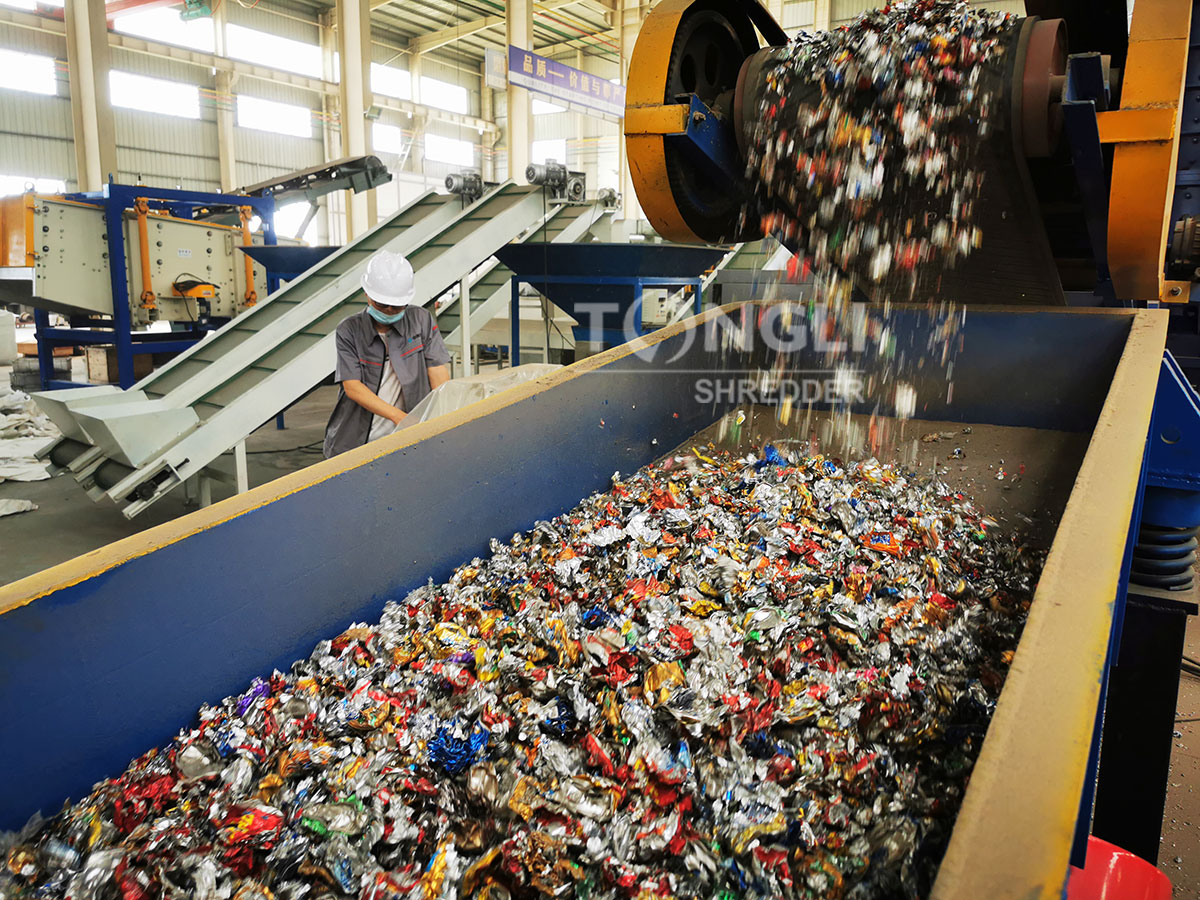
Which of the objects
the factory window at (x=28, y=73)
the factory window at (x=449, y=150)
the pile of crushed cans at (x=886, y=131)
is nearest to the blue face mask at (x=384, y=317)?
the pile of crushed cans at (x=886, y=131)

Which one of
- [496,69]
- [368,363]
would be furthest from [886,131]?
[496,69]

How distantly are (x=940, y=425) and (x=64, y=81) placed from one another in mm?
15876

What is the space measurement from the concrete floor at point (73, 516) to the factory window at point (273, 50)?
1170cm

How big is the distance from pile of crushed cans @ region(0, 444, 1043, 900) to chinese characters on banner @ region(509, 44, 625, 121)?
21.3 feet

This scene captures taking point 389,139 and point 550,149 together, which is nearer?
point 389,139

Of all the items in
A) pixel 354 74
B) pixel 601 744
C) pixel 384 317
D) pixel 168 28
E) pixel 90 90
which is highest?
pixel 168 28

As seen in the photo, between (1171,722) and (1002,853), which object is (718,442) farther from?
(1002,853)

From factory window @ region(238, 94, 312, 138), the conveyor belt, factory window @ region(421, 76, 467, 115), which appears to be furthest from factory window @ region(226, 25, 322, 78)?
the conveyor belt

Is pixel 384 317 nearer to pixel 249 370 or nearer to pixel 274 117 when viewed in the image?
pixel 249 370

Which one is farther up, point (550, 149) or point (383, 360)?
point (550, 149)

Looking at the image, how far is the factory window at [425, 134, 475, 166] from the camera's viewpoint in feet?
58.7

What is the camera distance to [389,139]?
17.1 metres

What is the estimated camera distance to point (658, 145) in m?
2.06

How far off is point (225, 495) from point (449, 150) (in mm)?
15712
